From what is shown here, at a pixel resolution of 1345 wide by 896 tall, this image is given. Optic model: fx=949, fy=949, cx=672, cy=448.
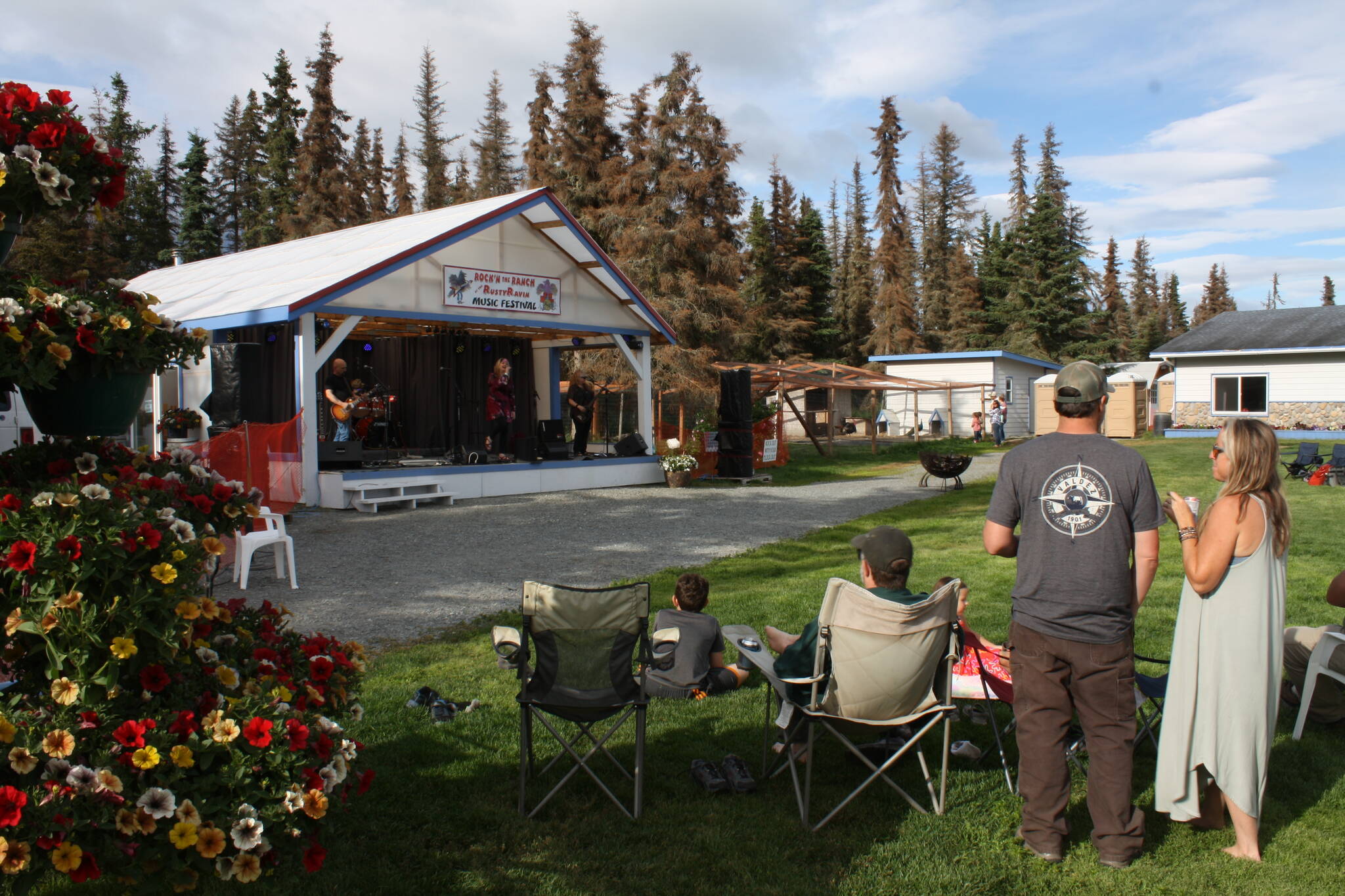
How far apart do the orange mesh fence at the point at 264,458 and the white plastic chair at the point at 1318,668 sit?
8317mm

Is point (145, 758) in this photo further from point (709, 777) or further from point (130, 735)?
point (709, 777)

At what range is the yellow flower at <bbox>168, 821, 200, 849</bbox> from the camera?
2.16m

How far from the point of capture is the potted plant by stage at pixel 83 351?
90.7 inches

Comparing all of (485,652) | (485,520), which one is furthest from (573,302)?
(485,652)

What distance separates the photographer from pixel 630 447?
1666cm

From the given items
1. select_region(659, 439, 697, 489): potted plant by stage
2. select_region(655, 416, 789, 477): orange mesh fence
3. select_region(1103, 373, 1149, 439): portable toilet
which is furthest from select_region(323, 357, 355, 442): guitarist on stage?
select_region(1103, 373, 1149, 439): portable toilet

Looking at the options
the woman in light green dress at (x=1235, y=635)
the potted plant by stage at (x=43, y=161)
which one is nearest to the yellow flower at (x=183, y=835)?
the potted plant by stage at (x=43, y=161)

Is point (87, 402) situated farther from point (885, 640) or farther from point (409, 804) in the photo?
point (885, 640)

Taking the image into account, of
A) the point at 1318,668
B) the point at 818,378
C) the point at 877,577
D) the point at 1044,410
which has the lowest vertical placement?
the point at 1318,668

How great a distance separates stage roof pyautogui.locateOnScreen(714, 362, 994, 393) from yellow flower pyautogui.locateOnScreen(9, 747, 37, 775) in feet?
62.4

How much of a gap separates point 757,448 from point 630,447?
3.55 m

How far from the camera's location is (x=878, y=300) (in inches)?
1870

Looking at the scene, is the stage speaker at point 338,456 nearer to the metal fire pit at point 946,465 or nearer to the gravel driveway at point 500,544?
the gravel driveway at point 500,544

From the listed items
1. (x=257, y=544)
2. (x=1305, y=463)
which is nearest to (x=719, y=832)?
(x=257, y=544)
